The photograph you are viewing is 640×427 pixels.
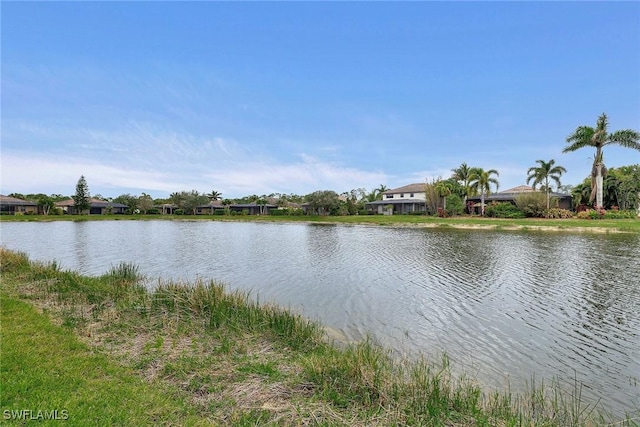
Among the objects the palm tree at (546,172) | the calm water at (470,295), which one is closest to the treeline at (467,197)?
the palm tree at (546,172)

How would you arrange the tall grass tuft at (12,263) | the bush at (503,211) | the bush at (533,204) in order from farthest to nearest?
the bush at (503,211)
the bush at (533,204)
the tall grass tuft at (12,263)

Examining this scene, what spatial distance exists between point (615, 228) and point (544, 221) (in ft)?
29.5

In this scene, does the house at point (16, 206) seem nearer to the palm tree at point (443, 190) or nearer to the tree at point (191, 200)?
the tree at point (191, 200)

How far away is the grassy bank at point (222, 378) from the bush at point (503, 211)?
4955 centimetres

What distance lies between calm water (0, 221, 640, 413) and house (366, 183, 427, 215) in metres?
44.2

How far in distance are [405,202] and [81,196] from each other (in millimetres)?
75497

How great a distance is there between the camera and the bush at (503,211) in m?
48.9

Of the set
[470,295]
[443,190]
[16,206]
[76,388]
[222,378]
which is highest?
[443,190]

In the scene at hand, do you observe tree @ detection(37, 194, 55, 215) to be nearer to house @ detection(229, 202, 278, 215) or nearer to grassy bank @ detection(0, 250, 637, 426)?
house @ detection(229, 202, 278, 215)

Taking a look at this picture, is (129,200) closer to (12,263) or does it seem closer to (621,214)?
(12,263)

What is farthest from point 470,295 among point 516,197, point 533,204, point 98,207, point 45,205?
point 98,207

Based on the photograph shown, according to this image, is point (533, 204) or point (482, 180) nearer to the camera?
point (533, 204)

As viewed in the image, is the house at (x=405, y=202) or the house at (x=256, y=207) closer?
the house at (x=405, y=202)

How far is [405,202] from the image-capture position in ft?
224
